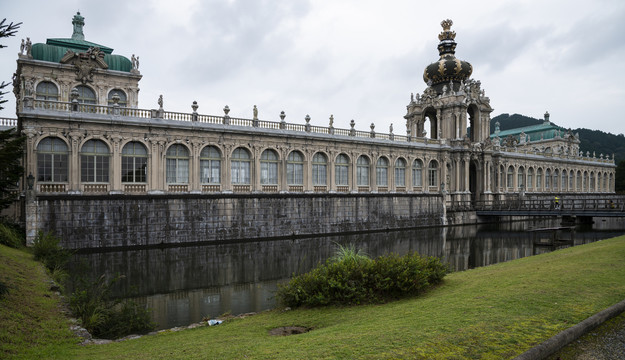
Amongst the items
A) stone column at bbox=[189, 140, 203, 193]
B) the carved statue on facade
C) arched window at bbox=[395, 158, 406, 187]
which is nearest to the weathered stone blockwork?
stone column at bbox=[189, 140, 203, 193]

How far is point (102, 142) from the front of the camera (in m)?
30.0

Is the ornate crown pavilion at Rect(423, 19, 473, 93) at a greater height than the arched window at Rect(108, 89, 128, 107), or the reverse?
the ornate crown pavilion at Rect(423, 19, 473, 93)

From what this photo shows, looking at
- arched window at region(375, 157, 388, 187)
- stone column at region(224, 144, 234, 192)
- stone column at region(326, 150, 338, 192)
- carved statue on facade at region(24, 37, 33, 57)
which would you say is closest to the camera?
stone column at region(224, 144, 234, 192)

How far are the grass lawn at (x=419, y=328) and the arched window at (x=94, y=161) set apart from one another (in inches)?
768

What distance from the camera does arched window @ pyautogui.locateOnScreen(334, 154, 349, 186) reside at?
137 feet

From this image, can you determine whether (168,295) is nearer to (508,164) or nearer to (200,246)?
(200,246)

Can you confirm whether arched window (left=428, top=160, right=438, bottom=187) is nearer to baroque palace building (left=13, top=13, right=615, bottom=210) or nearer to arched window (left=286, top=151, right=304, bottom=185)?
baroque palace building (left=13, top=13, right=615, bottom=210)

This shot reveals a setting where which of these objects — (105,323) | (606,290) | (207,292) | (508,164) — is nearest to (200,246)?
(207,292)

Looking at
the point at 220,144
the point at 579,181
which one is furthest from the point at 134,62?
the point at 579,181

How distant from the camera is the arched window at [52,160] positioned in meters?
27.8

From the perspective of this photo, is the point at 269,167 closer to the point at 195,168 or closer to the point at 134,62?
the point at 195,168

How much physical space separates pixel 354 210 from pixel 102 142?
2186cm

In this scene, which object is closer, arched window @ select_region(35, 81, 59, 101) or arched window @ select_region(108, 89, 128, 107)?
arched window @ select_region(35, 81, 59, 101)

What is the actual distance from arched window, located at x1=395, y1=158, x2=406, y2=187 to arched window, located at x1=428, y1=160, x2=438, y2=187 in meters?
4.15
